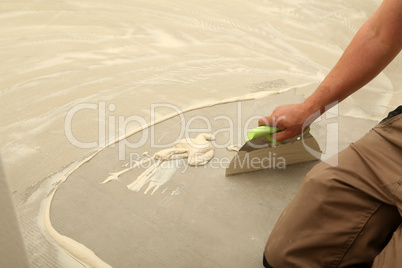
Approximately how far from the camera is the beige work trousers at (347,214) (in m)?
1.00

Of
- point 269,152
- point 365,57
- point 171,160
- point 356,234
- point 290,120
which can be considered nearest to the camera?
point 356,234

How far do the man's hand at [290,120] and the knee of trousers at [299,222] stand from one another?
23cm

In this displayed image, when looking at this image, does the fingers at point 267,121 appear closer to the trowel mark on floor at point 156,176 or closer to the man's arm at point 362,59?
the man's arm at point 362,59

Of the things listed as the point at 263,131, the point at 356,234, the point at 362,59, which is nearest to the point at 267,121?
the point at 263,131

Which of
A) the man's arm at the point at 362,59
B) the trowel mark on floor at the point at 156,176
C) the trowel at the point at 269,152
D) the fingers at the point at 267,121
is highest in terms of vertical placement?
the man's arm at the point at 362,59

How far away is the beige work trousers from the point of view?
100 centimetres

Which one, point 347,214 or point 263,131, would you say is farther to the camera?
point 263,131

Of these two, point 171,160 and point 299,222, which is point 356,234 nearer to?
point 299,222

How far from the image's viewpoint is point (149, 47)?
227 centimetres

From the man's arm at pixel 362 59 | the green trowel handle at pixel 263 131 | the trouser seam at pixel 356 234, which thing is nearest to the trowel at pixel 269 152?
the green trowel handle at pixel 263 131

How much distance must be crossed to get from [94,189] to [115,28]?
137 cm

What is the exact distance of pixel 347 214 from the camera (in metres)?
1.02

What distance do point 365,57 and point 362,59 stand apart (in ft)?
0.03

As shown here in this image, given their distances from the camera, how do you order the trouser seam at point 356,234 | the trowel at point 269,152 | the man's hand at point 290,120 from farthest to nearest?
the trowel at point 269,152 → the man's hand at point 290,120 → the trouser seam at point 356,234
